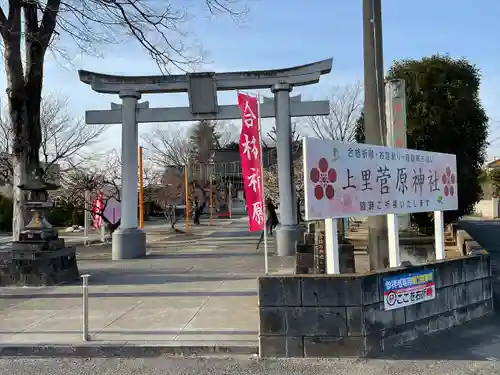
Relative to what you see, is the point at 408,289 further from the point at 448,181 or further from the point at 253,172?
the point at 253,172

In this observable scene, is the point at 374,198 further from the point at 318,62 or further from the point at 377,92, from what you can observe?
the point at 318,62

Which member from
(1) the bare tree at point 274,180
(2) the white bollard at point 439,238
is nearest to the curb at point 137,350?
(2) the white bollard at point 439,238

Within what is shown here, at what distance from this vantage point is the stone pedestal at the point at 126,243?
1445cm

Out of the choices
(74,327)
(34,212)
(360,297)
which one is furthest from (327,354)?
(34,212)

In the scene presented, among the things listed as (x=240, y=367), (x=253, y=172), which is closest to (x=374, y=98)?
(x=253, y=172)

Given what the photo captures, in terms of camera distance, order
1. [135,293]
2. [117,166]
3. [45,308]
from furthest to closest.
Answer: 1. [117,166]
2. [135,293]
3. [45,308]

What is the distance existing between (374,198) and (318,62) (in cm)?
925

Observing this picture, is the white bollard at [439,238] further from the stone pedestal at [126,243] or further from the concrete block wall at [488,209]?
the concrete block wall at [488,209]

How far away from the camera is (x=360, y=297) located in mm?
5461

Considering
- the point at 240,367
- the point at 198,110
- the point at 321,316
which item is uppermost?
the point at 198,110

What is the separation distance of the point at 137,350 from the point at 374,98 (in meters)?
5.34

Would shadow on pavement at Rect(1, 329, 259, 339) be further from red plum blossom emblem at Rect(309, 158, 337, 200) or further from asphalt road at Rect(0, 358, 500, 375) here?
red plum blossom emblem at Rect(309, 158, 337, 200)

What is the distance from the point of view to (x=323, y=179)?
223 inches

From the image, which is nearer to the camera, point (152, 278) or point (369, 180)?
point (369, 180)
